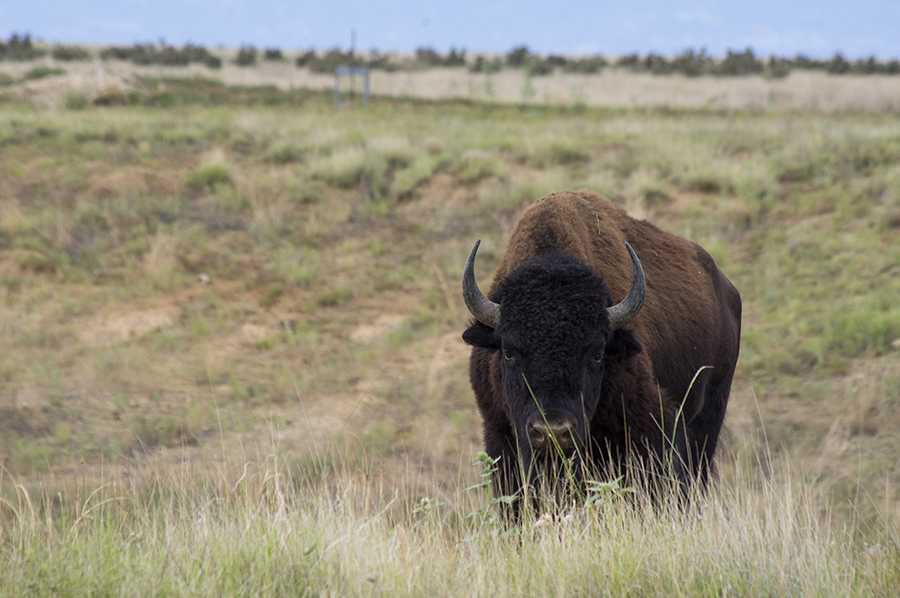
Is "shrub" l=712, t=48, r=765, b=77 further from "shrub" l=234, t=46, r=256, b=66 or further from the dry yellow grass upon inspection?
"shrub" l=234, t=46, r=256, b=66

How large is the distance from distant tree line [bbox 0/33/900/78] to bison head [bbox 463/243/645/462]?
4308cm

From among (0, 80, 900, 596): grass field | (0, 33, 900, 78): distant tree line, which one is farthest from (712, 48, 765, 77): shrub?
(0, 80, 900, 596): grass field

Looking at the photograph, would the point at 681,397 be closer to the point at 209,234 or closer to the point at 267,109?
the point at 209,234

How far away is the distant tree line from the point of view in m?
48.6

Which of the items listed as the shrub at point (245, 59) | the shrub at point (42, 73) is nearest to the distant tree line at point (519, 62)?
the shrub at point (245, 59)

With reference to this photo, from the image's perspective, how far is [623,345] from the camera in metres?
4.70

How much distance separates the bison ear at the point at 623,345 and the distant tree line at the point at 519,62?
43061mm

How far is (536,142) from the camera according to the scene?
60.2ft

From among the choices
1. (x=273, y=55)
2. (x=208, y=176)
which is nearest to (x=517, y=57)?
(x=273, y=55)

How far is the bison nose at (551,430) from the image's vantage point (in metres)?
4.00

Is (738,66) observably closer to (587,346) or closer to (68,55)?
(68,55)

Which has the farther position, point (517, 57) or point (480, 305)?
point (517, 57)

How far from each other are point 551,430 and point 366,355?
746cm

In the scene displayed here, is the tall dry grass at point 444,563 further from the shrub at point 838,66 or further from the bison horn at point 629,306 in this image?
the shrub at point 838,66
